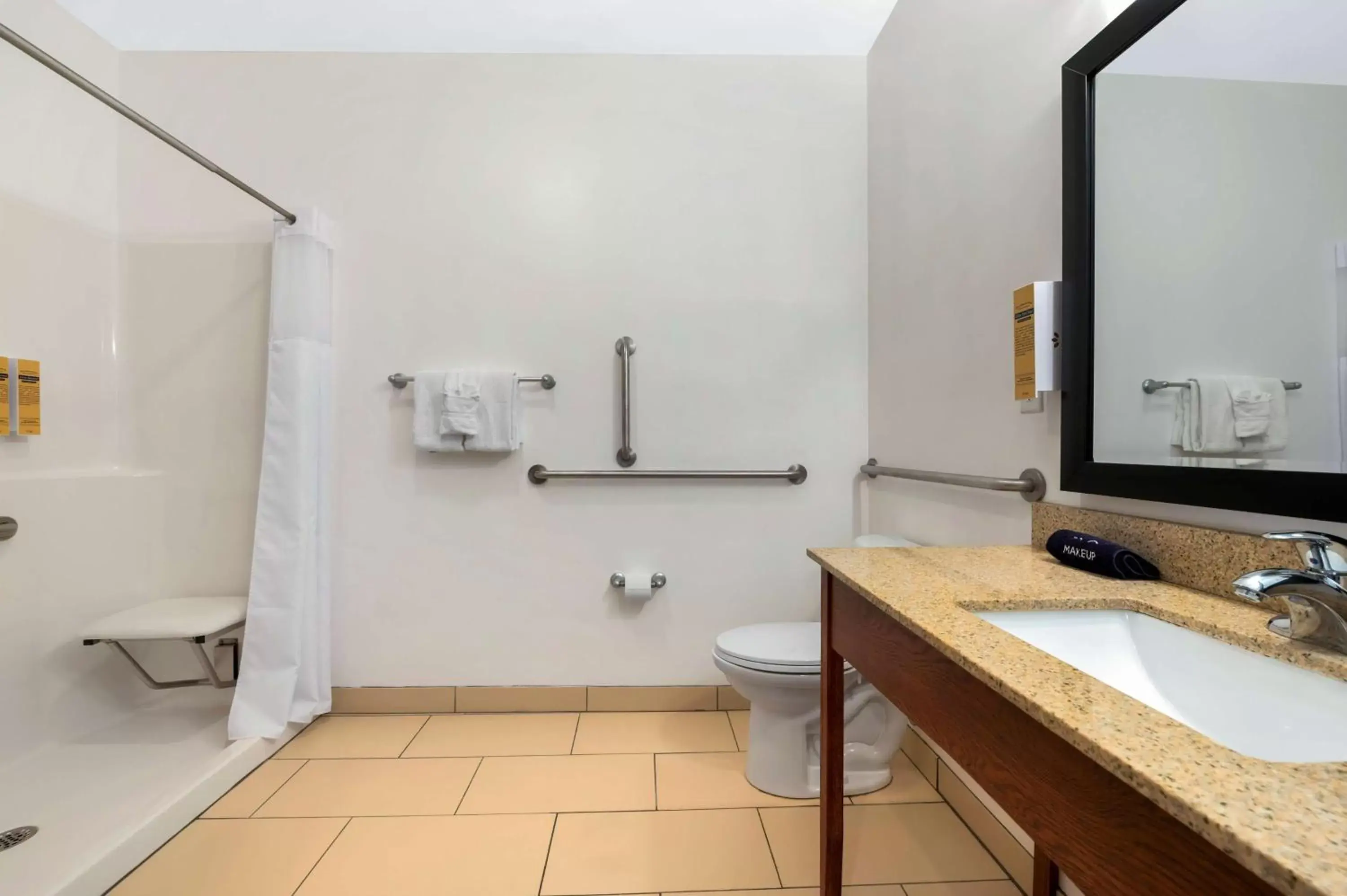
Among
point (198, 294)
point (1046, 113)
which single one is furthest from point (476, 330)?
point (1046, 113)

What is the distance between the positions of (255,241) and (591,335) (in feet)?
3.71

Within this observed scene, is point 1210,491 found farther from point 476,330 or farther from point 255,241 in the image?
point 255,241

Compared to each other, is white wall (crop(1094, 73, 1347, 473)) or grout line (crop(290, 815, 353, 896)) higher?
white wall (crop(1094, 73, 1347, 473))

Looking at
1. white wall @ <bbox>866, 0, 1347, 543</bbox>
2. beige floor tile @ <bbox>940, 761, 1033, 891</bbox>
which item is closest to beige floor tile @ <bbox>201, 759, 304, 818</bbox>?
beige floor tile @ <bbox>940, 761, 1033, 891</bbox>

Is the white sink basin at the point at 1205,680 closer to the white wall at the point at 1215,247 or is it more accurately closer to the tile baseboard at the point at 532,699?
the white wall at the point at 1215,247

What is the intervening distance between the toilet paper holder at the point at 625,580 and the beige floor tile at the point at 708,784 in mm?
501

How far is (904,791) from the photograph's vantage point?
1.55 metres

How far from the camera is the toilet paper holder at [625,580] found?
1993 mm

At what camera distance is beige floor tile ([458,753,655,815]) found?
4.84 feet

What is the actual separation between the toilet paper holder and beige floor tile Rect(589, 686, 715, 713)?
35 cm

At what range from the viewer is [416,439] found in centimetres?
190

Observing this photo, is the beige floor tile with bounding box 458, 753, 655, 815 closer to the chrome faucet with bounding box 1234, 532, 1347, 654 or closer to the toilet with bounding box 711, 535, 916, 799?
the toilet with bounding box 711, 535, 916, 799

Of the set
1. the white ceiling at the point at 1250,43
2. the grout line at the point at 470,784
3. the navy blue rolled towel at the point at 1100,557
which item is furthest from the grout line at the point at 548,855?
the white ceiling at the point at 1250,43

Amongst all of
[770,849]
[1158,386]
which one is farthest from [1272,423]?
[770,849]
